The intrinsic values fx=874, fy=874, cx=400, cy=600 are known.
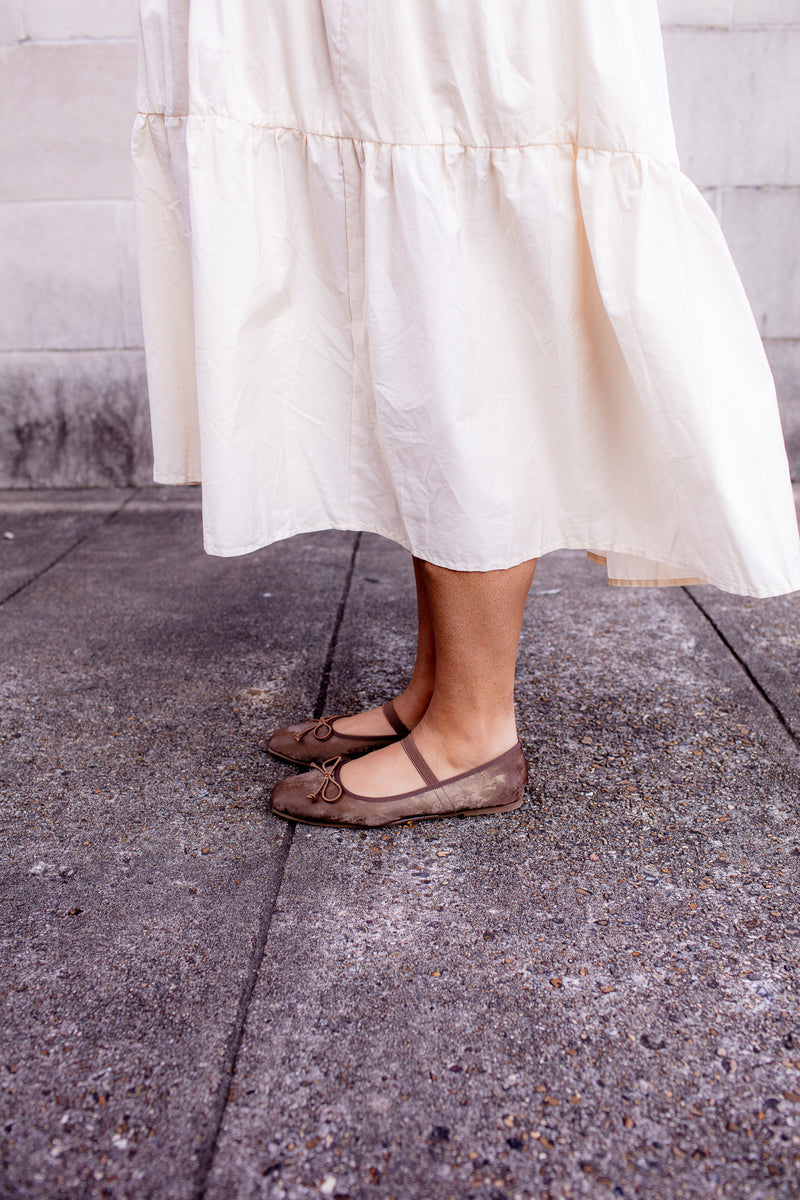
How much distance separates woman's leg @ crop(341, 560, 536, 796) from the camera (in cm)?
127

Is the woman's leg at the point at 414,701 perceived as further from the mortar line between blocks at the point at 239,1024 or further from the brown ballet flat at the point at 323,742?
the mortar line between blocks at the point at 239,1024

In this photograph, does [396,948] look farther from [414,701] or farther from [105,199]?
[105,199]

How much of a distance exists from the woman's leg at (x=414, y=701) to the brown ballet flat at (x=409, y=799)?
0.54 ft

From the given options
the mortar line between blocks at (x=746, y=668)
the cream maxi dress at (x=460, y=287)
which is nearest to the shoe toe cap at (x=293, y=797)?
the cream maxi dress at (x=460, y=287)

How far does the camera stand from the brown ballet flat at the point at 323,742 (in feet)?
5.13

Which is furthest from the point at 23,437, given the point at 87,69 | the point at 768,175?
the point at 768,175

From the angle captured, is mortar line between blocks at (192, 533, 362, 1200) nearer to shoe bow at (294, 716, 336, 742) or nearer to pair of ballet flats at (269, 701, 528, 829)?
pair of ballet flats at (269, 701, 528, 829)

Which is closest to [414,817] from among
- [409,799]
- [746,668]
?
[409,799]

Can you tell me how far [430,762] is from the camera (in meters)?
1.39

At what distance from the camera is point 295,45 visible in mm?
1130

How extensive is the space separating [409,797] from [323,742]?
0.82 feet

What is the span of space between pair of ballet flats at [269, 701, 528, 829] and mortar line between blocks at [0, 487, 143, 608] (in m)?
1.41

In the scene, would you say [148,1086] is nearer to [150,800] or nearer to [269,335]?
[150,800]

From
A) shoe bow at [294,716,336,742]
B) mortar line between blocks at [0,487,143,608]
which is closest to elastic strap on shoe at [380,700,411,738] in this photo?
shoe bow at [294,716,336,742]
